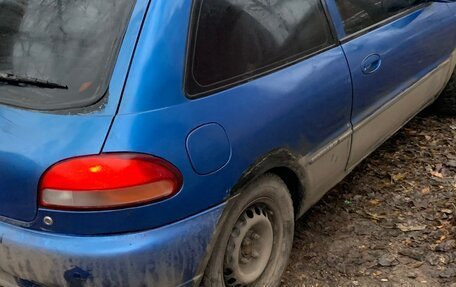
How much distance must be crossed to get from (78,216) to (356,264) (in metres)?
1.66

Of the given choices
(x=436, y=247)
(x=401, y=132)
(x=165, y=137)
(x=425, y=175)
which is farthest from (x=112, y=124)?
(x=401, y=132)

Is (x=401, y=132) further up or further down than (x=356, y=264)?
further down

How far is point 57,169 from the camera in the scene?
1.91m

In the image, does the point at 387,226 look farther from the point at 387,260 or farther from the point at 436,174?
the point at 436,174

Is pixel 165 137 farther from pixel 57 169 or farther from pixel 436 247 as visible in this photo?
pixel 436 247

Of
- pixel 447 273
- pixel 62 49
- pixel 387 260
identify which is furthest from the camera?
pixel 387 260

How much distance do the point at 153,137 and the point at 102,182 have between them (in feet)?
0.77

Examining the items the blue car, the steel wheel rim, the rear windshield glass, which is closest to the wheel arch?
the blue car

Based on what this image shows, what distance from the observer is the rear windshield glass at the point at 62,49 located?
6.68ft

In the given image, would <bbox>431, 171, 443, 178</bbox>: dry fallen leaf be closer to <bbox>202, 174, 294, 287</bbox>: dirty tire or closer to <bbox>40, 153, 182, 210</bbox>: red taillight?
<bbox>202, 174, 294, 287</bbox>: dirty tire

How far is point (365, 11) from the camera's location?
3199 millimetres

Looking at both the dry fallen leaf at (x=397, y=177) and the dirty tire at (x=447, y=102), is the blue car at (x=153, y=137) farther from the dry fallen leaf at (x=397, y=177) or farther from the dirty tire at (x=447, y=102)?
the dirty tire at (x=447, y=102)

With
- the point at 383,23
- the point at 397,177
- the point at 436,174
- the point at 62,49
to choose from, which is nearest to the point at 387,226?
the point at 397,177

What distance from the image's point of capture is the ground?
290 centimetres
